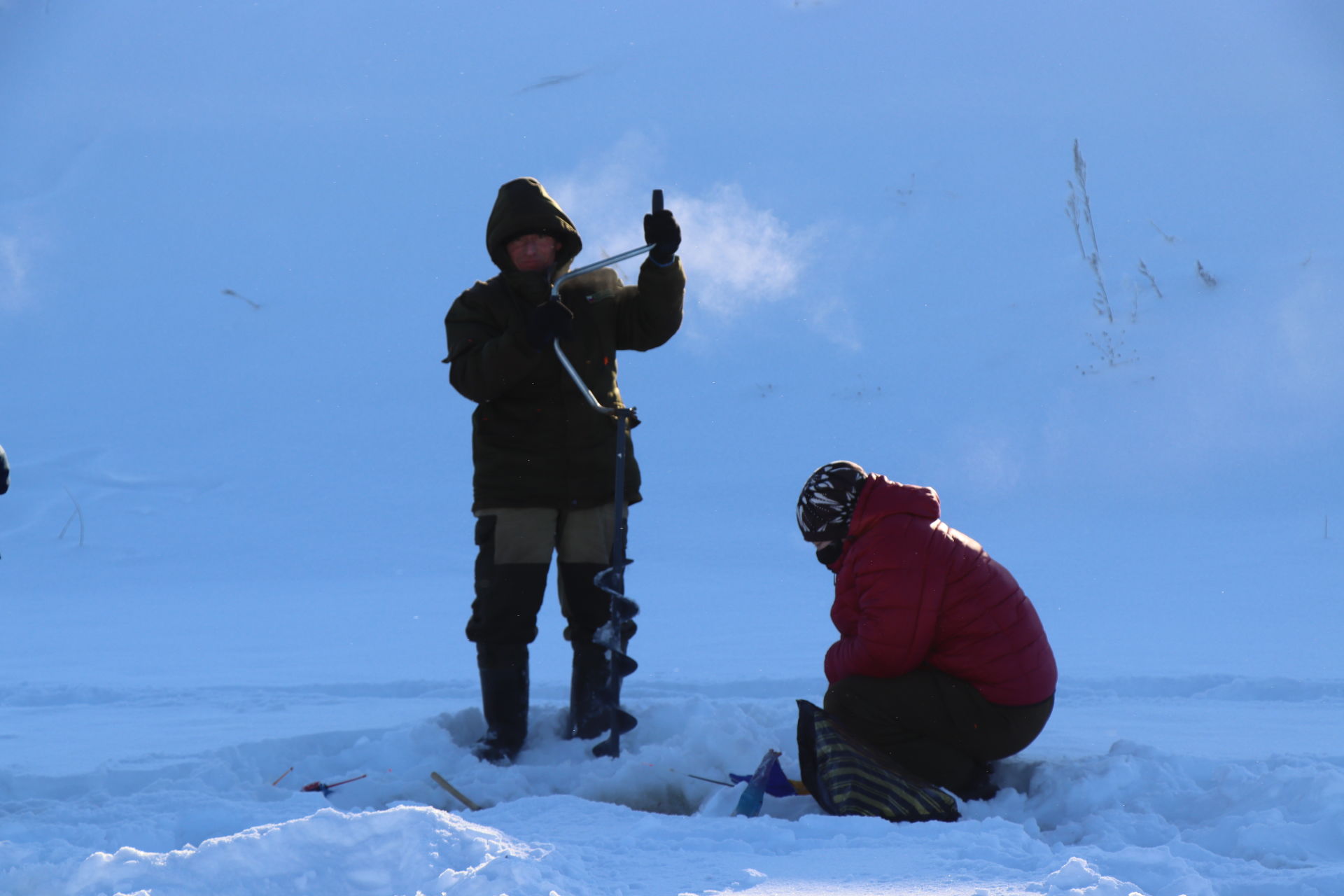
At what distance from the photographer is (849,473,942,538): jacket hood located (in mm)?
3271

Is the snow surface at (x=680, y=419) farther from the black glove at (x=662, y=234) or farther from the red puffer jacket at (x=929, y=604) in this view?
the black glove at (x=662, y=234)

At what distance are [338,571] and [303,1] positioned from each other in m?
12.6

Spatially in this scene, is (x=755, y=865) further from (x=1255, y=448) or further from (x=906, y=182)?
(x=906, y=182)

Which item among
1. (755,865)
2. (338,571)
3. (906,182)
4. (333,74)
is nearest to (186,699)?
(338,571)

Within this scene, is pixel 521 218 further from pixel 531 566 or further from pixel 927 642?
pixel 927 642

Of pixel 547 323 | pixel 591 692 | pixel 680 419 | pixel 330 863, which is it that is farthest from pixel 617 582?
pixel 680 419

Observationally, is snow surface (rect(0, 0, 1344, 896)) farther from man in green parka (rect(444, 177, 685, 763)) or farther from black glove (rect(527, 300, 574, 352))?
black glove (rect(527, 300, 574, 352))

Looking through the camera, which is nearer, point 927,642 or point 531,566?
point 927,642

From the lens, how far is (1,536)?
25.8 ft

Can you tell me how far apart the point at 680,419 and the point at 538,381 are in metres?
5.69

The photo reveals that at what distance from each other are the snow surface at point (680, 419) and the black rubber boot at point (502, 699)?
0.09 metres

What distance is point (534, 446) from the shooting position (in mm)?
3824

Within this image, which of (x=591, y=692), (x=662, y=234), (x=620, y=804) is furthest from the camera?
(x=591, y=692)

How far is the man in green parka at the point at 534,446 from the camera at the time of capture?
12.4 ft
